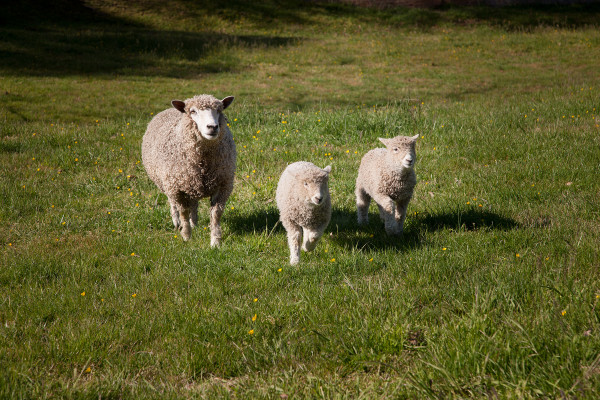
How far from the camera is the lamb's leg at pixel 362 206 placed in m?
6.26

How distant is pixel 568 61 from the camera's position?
19.2 metres

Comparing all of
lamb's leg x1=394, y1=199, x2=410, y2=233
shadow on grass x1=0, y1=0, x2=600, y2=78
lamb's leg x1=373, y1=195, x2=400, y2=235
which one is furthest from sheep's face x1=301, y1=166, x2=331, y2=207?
shadow on grass x1=0, y1=0, x2=600, y2=78

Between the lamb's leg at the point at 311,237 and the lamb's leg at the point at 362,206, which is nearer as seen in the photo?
the lamb's leg at the point at 311,237

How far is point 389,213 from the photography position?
5.63 meters

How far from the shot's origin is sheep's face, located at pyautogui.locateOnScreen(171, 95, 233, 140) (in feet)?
16.9

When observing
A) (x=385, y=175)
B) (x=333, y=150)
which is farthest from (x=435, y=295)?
(x=333, y=150)

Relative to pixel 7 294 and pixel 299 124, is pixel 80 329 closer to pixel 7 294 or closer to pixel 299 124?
pixel 7 294

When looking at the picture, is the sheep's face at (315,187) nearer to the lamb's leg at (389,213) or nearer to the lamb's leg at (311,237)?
the lamb's leg at (311,237)

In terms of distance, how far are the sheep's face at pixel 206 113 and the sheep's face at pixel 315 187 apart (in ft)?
3.68

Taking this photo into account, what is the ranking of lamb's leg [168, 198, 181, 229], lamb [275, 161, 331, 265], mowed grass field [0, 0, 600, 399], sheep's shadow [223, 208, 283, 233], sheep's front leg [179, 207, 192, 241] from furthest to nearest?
lamb's leg [168, 198, 181, 229] → sheep's shadow [223, 208, 283, 233] → sheep's front leg [179, 207, 192, 241] → lamb [275, 161, 331, 265] → mowed grass field [0, 0, 600, 399]

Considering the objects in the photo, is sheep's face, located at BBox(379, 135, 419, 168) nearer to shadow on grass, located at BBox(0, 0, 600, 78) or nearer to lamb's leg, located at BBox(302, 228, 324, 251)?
lamb's leg, located at BBox(302, 228, 324, 251)

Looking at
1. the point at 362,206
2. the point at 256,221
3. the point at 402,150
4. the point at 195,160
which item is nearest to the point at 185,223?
the point at 195,160

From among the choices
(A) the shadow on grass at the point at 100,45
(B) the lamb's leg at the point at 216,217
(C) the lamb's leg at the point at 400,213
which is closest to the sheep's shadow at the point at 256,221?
(B) the lamb's leg at the point at 216,217

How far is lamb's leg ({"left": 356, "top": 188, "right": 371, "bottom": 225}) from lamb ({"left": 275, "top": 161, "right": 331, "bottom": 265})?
4.04 ft
